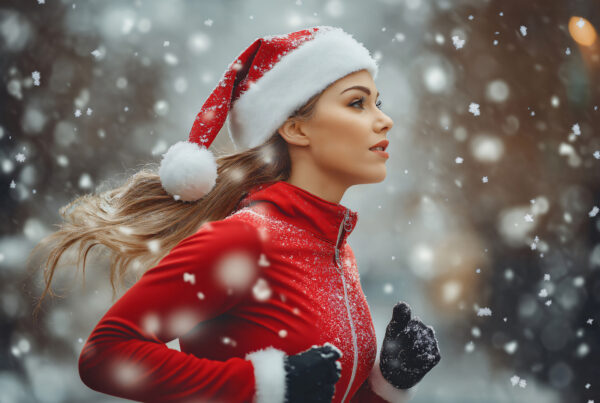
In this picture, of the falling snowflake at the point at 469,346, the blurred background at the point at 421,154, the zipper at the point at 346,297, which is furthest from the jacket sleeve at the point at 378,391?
the falling snowflake at the point at 469,346

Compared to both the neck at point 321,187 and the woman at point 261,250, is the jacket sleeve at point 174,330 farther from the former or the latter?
the neck at point 321,187

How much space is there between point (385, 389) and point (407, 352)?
93 millimetres

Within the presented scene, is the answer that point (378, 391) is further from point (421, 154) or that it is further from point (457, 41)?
point (457, 41)

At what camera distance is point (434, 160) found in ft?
6.21

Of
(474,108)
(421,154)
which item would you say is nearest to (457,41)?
(474,108)

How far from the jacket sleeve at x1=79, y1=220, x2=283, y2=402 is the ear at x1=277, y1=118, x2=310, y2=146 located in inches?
10.0

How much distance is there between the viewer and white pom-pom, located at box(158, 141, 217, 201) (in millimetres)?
885

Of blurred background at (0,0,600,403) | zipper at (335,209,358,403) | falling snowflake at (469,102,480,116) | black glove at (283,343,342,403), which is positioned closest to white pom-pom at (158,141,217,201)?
zipper at (335,209,358,403)

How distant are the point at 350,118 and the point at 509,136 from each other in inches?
50.9

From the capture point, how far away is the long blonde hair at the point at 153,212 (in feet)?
2.97

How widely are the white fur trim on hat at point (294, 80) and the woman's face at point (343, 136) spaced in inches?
1.1

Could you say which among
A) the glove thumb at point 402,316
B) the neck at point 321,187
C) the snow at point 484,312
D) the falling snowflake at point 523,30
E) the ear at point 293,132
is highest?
the falling snowflake at point 523,30

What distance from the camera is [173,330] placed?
73 cm

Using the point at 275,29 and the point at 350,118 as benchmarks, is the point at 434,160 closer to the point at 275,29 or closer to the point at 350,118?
A: the point at 275,29
